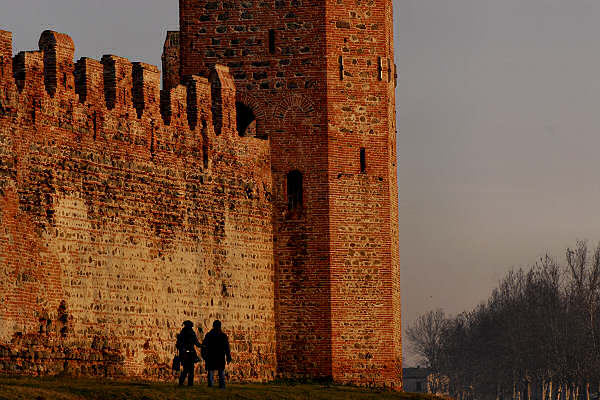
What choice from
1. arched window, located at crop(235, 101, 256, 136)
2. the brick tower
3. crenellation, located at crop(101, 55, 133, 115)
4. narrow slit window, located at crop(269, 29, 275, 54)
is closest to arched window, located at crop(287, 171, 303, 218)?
the brick tower

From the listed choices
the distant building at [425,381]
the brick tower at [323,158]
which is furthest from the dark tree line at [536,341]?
the brick tower at [323,158]

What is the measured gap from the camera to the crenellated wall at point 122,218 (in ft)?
78.8

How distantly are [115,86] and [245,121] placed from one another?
540 centimetres

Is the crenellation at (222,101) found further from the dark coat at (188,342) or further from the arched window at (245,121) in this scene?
the dark coat at (188,342)

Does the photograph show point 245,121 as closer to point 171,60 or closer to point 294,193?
point 171,60

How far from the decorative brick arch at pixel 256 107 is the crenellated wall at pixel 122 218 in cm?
40

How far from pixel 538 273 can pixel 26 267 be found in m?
47.3

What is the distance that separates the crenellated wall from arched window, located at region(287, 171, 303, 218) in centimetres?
50

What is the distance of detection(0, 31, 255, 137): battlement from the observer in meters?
24.6

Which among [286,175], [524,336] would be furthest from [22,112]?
[524,336]

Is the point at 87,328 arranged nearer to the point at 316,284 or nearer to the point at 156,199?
the point at 156,199

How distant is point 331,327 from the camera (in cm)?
2933

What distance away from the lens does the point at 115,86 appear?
87.4ft

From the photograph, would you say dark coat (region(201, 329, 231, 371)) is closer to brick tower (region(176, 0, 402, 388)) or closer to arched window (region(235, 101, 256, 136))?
brick tower (region(176, 0, 402, 388))
